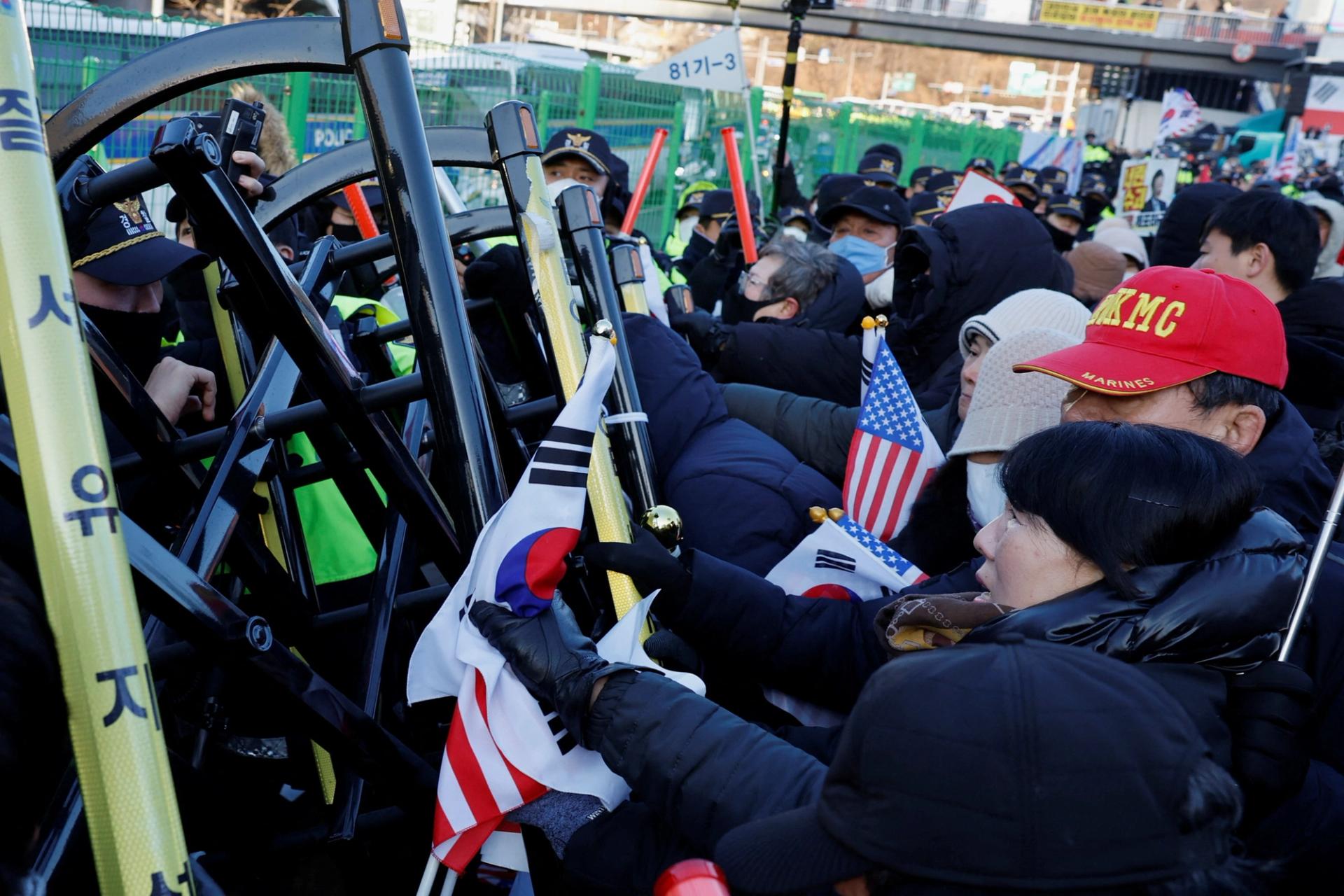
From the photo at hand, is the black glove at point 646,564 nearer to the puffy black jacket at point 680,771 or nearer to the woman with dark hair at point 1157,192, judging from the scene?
the puffy black jacket at point 680,771

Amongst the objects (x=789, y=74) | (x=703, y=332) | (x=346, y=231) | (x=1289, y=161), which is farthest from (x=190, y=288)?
(x=1289, y=161)

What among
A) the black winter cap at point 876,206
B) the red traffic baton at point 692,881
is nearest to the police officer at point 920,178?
the black winter cap at point 876,206

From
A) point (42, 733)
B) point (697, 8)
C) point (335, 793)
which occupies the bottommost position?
point (335, 793)

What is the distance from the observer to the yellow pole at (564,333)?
1.62 metres

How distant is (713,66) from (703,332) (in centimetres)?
421

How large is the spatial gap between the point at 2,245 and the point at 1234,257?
363cm

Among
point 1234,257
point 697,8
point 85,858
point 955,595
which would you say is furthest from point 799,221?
point 697,8

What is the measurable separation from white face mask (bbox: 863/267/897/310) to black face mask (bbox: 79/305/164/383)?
3487 mm

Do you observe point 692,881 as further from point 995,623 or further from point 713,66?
point 713,66

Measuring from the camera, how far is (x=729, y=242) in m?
6.86

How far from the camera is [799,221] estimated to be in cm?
746

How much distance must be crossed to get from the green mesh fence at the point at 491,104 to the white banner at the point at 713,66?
11.1 inches

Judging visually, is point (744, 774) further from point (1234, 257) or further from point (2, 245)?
point (1234, 257)

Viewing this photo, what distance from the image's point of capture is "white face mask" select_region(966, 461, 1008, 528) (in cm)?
227
